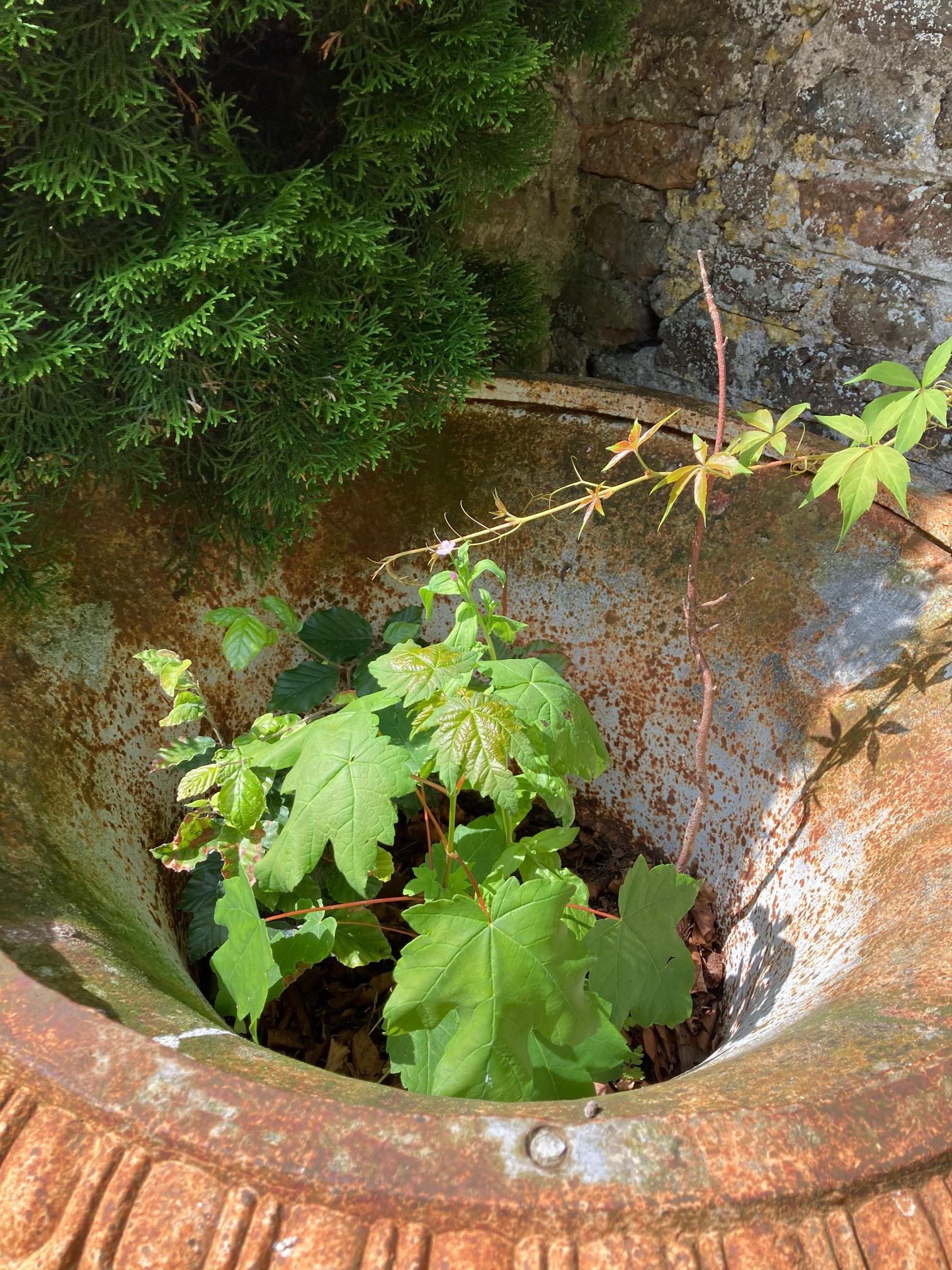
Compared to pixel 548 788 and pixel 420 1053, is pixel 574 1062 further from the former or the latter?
pixel 548 788

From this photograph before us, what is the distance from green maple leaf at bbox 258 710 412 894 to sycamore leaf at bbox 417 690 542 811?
0.05 meters

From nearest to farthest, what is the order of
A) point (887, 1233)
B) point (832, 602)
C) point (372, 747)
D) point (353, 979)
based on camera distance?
point (887, 1233) < point (372, 747) < point (832, 602) < point (353, 979)

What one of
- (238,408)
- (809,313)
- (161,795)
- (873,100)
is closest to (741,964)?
(161,795)

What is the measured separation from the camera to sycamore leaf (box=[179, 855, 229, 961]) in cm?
136

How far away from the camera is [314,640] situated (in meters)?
1.65

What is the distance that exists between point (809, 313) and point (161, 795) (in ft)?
5.33

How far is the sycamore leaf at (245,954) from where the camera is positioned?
0.95m

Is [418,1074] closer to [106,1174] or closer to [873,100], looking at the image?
[106,1174]

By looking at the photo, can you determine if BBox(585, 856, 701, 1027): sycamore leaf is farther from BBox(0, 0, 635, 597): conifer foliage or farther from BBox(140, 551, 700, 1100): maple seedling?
BBox(0, 0, 635, 597): conifer foliage

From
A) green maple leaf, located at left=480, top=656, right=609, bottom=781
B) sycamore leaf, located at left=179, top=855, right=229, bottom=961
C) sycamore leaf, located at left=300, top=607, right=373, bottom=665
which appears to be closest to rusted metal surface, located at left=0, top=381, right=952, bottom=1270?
sycamore leaf, located at left=179, top=855, right=229, bottom=961

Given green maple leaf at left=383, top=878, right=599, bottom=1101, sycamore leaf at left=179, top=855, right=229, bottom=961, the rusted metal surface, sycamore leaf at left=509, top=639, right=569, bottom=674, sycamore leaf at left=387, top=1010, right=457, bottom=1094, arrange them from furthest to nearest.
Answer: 1. sycamore leaf at left=509, top=639, right=569, bottom=674
2. sycamore leaf at left=179, top=855, right=229, bottom=961
3. sycamore leaf at left=387, top=1010, right=457, bottom=1094
4. green maple leaf at left=383, top=878, right=599, bottom=1101
5. the rusted metal surface

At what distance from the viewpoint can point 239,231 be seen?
4.04ft

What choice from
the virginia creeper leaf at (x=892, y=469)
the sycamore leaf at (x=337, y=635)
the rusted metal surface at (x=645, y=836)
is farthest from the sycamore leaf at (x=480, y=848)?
the virginia creeper leaf at (x=892, y=469)

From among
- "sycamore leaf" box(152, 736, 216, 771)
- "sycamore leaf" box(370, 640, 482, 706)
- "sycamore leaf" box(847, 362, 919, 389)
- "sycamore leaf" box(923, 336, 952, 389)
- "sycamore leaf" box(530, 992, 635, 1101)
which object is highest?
"sycamore leaf" box(923, 336, 952, 389)
